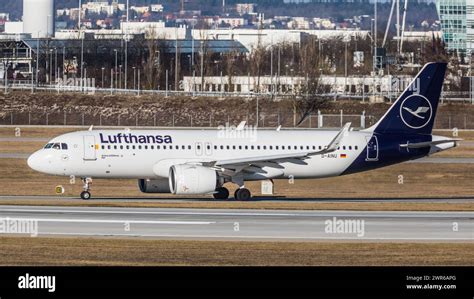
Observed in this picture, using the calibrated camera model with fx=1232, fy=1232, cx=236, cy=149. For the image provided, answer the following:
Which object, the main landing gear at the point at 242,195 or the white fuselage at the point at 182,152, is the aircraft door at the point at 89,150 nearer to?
the white fuselage at the point at 182,152

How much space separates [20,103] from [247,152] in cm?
5995

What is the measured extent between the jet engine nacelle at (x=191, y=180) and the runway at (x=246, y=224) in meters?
5.48

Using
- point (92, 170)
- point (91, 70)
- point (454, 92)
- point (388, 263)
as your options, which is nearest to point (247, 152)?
point (92, 170)

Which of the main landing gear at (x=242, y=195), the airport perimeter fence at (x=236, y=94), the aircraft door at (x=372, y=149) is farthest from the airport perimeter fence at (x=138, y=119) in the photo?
the main landing gear at (x=242, y=195)

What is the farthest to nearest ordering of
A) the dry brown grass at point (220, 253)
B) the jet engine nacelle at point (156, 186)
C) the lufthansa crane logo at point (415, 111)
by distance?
the lufthansa crane logo at point (415, 111), the jet engine nacelle at point (156, 186), the dry brown grass at point (220, 253)

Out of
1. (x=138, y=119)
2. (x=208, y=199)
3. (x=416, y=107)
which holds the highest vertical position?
(x=416, y=107)

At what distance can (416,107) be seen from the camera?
60.7 metres

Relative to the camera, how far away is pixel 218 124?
106m

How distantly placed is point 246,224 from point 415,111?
1983 cm

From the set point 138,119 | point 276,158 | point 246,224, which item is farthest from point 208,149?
point 138,119

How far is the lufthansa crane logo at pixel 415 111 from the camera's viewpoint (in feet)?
199

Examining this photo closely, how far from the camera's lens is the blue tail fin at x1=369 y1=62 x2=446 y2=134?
199ft

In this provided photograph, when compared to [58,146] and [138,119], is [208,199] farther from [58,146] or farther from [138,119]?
[138,119]
